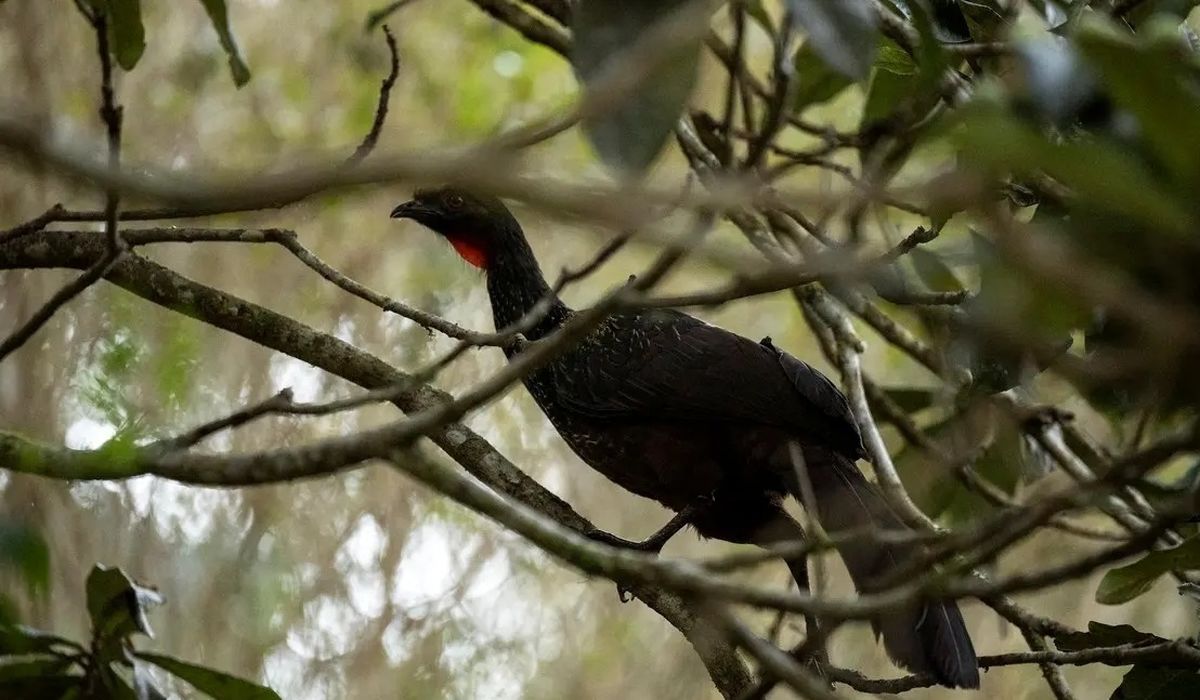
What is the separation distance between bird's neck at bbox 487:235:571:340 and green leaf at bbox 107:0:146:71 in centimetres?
165

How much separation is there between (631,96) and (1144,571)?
5.25 feet

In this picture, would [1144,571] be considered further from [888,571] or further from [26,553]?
[26,553]

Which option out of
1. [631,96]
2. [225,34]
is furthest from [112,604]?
[631,96]

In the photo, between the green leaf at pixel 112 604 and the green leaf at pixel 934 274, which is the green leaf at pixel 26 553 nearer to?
the green leaf at pixel 112 604

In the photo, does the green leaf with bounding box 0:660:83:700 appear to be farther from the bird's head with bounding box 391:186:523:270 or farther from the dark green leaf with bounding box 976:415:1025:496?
the dark green leaf with bounding box 976:415:1025:496

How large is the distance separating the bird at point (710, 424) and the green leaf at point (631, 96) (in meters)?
1.60

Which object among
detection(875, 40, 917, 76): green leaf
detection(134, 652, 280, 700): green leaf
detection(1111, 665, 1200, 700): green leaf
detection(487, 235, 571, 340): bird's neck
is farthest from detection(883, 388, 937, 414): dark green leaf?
detection(134, 652, 280, 700): green leaf

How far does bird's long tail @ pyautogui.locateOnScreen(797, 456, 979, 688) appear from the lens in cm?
269

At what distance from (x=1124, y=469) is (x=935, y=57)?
870 mm

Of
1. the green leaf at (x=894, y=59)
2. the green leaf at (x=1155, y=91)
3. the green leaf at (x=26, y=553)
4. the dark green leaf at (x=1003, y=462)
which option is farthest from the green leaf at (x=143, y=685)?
the dark green leaf at (x=1003, y=462)

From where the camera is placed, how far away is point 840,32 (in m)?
1.73

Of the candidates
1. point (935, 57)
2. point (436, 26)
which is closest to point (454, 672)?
point (436, 26)

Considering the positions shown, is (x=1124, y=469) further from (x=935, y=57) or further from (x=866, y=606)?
(x=935, y=57)

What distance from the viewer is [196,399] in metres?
4.47
